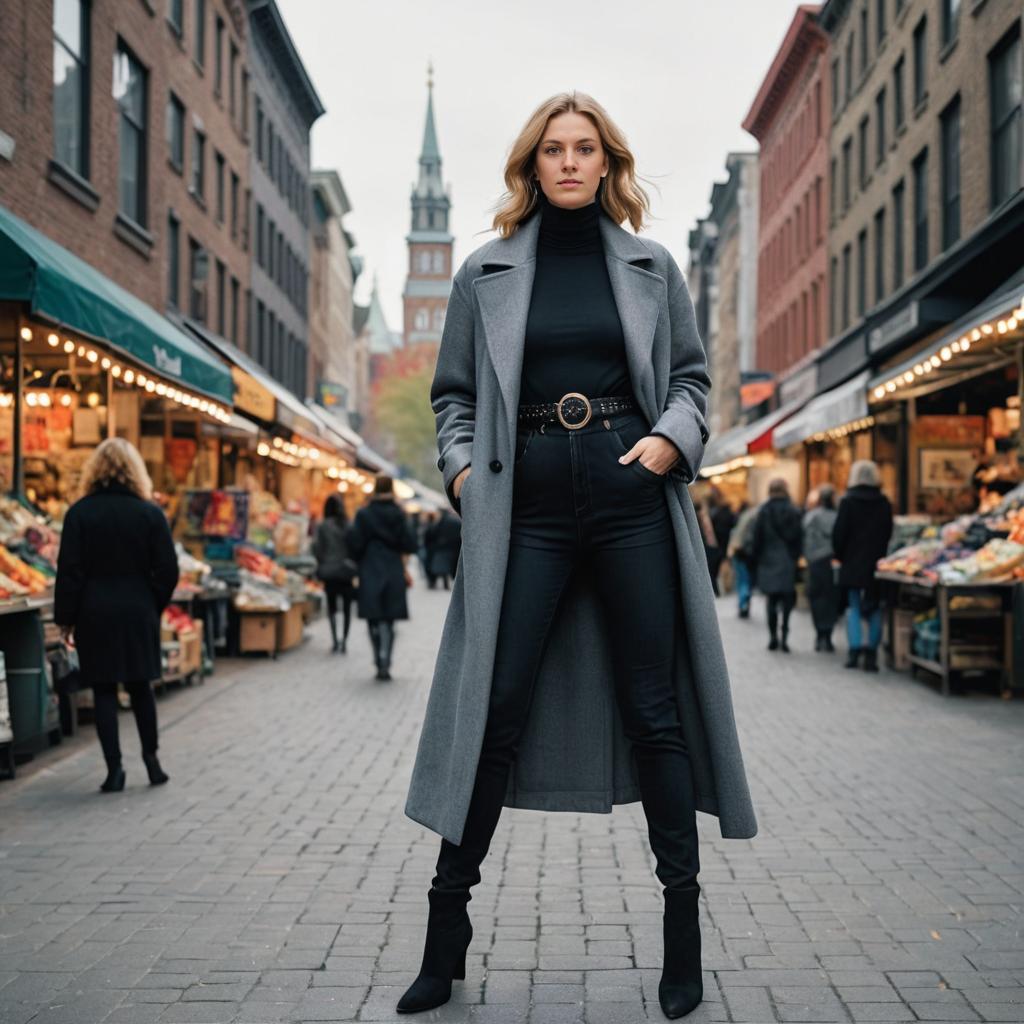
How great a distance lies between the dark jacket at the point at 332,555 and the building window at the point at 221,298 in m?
15.6

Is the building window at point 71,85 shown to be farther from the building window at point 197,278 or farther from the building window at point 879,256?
the building window at point 879,256

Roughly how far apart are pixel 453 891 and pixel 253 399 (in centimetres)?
1356

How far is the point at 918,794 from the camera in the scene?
688 cm

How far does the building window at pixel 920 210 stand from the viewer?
2434cm

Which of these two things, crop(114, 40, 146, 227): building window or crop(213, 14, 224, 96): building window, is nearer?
crop(114, 40, 146, 227): building window

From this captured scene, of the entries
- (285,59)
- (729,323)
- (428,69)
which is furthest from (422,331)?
(285,59)

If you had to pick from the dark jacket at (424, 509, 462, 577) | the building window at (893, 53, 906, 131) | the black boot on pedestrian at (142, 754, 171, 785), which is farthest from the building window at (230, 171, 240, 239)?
the black boot on pedestrian at (142, 754, 171, 785)

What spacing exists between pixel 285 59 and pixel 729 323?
84.6 ft

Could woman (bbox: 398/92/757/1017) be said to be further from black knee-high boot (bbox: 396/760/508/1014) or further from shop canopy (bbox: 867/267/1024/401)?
shop canopy (bbox: 867/267/1024/401)

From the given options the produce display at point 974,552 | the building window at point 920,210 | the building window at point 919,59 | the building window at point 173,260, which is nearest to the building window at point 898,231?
the building window at point 920,210

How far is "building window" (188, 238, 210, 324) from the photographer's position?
87.4 ft

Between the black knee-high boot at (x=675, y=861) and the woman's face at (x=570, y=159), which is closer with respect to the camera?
the black knee-high boot at (x=675, y=861)

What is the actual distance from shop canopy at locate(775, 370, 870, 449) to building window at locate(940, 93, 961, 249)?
4.34 metres

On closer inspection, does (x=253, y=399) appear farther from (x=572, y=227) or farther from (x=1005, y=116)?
(x=572, y=227)
